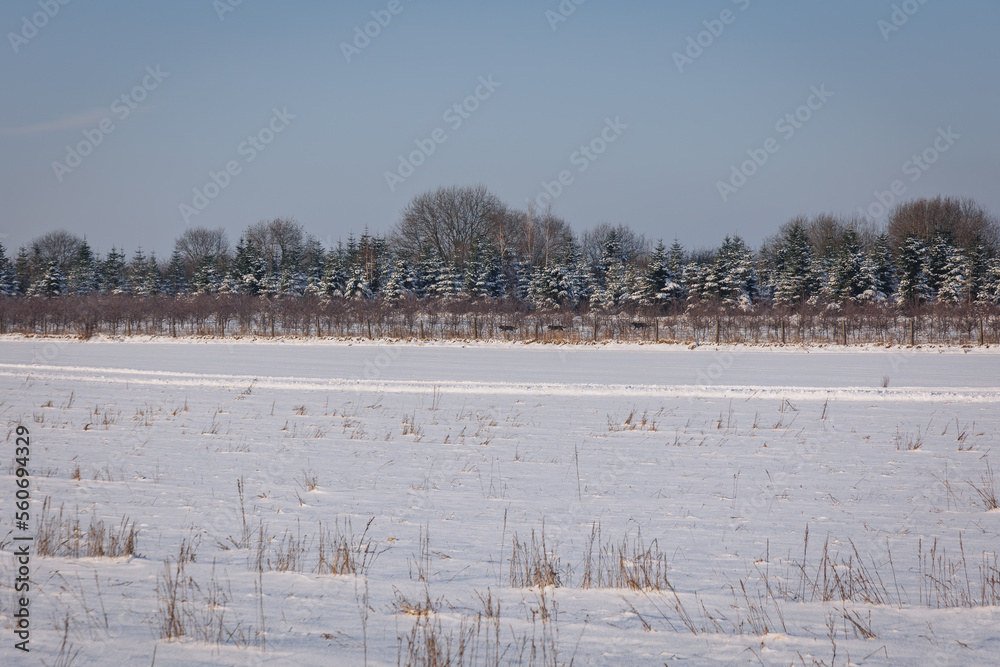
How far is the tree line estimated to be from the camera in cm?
4803

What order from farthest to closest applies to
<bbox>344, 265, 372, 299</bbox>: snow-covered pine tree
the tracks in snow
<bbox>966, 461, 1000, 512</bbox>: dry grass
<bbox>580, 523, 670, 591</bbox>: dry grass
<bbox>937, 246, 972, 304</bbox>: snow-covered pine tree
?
<bbox>344, 265, 372, 299</bbox>: snow-covered pine tree, <bbox>937, 246, 972, 304</bbox>: snow-covered pine tree, the tracks in snow, <bbox>966, 461, 1000, 512</bbox>: dry grass, <bbox>580, 523, 670, 591</bbox>: dry grass

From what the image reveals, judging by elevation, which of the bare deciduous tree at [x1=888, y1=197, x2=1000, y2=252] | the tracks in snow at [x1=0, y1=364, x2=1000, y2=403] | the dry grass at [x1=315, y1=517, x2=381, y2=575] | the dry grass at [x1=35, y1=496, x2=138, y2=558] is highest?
the bare deciduous tree at [x1=888, y1=197, x2=1000, y2=252]

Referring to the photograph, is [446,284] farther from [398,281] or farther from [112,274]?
[112,274]

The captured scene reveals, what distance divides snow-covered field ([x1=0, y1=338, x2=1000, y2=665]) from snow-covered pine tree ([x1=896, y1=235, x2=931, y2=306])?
120ft

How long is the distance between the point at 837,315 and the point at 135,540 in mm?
39939

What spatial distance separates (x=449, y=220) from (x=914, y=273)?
45978 mm

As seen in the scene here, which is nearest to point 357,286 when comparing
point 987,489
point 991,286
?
point 991,286

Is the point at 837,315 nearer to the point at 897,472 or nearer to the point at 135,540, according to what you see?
the point at 897,472

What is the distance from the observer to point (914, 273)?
48.1m

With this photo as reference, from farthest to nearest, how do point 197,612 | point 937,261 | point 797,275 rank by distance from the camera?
point 797,275 → point 937,261 → point 197,612

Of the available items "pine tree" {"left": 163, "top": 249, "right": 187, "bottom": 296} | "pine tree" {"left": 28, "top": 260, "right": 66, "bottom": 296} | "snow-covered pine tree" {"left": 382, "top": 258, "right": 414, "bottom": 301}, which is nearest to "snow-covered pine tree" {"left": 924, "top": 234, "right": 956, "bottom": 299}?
"snow-covered pine tree" {"left": 382, "top": 258, "right": 414, "bottom": 301}

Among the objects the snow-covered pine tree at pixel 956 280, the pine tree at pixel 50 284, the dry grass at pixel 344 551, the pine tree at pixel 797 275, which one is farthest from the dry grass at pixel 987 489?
the pine tree at pixel 50 284

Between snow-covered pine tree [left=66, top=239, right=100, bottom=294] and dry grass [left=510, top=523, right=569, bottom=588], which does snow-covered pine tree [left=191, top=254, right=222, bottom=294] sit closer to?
snow-covered pine tree [left=66, top=239, right=100, bottom=294]

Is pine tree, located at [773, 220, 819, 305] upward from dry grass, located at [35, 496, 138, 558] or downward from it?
upward
